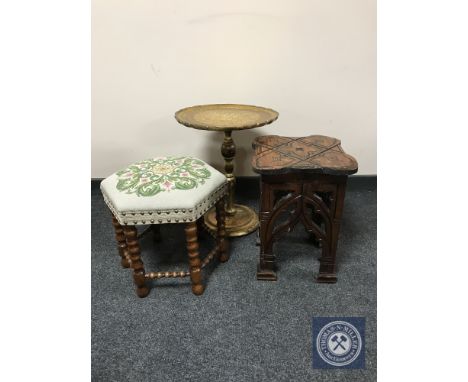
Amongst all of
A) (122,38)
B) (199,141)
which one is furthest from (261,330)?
(122,38)

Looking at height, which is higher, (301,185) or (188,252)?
(301,185)

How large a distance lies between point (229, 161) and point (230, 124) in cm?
33

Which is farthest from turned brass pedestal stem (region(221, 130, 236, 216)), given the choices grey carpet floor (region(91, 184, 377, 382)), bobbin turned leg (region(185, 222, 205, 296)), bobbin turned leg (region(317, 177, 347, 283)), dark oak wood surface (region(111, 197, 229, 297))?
bobbin turned leg (region(317, 177, 347, 283))

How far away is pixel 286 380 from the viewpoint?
3.73 feet

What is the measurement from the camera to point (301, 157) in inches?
54.6

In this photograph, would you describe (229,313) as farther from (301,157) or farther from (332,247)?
(301,157)

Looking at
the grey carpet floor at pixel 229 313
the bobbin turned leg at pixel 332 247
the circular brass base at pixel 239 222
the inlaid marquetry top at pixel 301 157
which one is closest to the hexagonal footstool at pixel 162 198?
the grey carpet floor at pixel 229 313

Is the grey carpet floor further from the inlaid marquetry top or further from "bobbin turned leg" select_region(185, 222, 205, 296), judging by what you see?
the inlaid marquetry top

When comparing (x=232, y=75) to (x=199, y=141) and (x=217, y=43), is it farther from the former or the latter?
(x=199, y=141)

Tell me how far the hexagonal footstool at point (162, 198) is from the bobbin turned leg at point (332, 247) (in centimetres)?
50

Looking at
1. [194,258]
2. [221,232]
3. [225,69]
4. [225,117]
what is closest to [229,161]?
[225,117]

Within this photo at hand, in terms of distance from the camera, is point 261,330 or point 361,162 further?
point 361,162

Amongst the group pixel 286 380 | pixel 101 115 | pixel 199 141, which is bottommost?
pixel 286 380

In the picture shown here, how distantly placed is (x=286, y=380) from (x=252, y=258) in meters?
0.65
